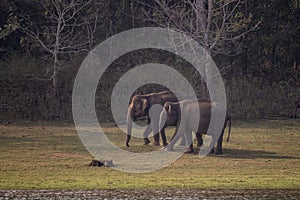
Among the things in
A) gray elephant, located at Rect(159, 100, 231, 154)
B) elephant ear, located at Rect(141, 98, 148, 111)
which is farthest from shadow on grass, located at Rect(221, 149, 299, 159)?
elephant ear, located at Rect(141, 98, 148, 111)

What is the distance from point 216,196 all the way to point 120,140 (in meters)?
8.93

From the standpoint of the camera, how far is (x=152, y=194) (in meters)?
17.7

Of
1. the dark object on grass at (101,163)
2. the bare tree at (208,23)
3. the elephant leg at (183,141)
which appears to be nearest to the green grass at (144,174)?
the dark object on grass at (101,163)

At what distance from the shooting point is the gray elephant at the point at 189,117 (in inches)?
922

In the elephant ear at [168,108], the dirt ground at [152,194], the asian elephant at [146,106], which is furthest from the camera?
the asian elephant at [146,106]

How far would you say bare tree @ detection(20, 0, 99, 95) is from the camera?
33406mm

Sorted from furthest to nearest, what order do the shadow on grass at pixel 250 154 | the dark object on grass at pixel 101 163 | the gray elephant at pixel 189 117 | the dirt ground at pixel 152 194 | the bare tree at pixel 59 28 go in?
1. the bare tree at pixel 59 28
2. the gray elephant at pixel 189 117
3. the shadow on grass at pixel 250 154
4. the dark object on grass at pixel 101 163
5. the dirt ground at pixel 152 194

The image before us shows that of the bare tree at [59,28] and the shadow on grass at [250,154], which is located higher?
the bare tree at [59,28]

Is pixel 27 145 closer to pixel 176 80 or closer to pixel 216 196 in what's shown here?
pixel 216 196

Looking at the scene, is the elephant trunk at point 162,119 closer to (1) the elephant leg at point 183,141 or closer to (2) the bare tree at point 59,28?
(1) the elephant leg at point 183,141

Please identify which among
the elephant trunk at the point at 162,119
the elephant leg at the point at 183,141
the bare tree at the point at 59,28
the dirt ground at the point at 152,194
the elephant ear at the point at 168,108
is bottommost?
the dirt ground at the point at 152,194

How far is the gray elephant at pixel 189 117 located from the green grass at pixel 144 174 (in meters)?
0.96

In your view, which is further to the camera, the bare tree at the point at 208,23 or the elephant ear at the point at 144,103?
the bare tree at the point at 208,23

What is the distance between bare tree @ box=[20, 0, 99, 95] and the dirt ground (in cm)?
1525
